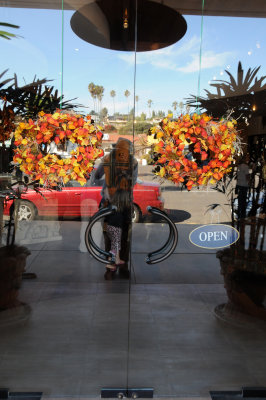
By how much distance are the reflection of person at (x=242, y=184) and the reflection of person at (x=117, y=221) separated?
873 mm

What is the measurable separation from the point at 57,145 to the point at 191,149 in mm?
944

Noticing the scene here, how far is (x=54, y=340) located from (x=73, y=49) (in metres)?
2.15

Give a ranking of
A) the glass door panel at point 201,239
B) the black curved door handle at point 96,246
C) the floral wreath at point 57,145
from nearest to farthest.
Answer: the floral wreath at point 57,145
the glass door panel at point 201,239
the black curved door handle at point 96,246

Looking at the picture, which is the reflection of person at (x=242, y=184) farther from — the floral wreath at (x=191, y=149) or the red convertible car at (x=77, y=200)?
the red convertible car at (x=77, y=200)

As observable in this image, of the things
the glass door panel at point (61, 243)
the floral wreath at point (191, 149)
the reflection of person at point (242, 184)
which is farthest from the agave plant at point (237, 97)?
the glass door panel at point (61, 243)

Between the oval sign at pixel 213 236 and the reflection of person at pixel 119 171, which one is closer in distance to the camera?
the reflection of person at pixel 119 171

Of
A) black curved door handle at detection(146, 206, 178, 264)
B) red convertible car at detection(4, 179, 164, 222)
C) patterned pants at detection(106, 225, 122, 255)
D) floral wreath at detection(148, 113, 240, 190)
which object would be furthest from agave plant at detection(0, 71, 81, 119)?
black curved door handle at detection(146, 206, 178, 264)

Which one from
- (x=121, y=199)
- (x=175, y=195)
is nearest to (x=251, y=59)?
(x=175, y=195)

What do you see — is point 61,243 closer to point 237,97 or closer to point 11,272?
point 11,272

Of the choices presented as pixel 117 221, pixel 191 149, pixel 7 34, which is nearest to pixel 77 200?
pixel 117 221

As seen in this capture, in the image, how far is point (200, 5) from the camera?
279cm

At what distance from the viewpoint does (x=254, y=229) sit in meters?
3.14

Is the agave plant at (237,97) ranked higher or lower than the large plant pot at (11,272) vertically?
higher

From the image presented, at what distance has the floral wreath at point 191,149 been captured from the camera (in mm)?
2734
